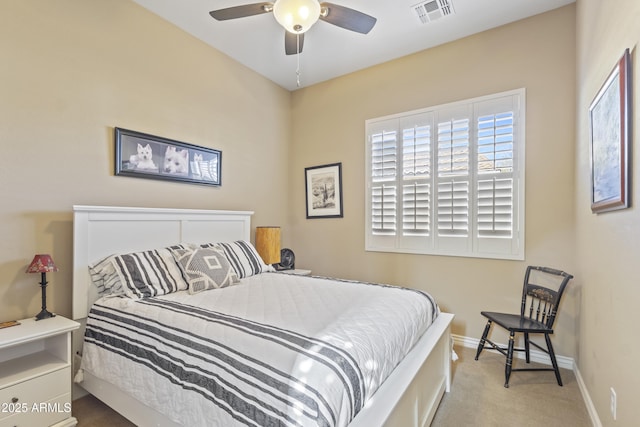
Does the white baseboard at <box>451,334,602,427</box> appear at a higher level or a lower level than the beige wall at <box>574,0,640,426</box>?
lower

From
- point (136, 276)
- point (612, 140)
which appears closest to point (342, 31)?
point (612, 140)

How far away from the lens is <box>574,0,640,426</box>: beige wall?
1.36 metres

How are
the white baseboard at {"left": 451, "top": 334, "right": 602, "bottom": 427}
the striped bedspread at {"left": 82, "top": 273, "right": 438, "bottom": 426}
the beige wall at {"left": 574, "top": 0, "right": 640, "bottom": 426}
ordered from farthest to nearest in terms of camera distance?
the white baseboard at {"left": 451, "top": 334, "right": 602, "bottom": 427} → the beige wall at {"left": 574, "top": 0, "right": 640, "bottom": 426} → the striped bedspread at {"left": 82, "top": 273, "right": 438, "bottom": 426}

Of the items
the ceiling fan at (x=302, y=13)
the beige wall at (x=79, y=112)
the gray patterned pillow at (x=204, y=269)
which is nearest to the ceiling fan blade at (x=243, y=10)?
the ceiling fan at (x=302, y=13)

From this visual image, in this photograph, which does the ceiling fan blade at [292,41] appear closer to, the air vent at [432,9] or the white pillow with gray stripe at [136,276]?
the air vent at [432,9]

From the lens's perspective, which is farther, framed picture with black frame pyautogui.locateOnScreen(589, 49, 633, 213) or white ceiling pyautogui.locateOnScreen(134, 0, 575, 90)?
white ceiling pyautogui.locateOnScreen(134, 0, 575, 90)

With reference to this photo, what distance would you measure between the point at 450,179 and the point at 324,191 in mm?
1570

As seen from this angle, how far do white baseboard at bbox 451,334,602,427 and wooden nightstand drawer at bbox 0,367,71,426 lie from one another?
3.19m

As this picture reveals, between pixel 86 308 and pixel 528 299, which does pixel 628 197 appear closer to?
pixel 528 299

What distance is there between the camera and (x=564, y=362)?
262cm

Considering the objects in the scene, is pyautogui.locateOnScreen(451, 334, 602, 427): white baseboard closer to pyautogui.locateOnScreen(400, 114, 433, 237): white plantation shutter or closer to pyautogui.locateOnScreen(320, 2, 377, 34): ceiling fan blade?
pyautogui.locateOnScreen(400, 114, 433, 237): white plantation shutter

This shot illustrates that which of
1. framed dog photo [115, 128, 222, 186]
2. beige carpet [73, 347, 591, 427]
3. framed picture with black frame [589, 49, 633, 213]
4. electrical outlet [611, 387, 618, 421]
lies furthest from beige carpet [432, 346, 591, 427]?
framed dog photo [115, 128, 222, 186]

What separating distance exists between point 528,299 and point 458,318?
0.66 meters

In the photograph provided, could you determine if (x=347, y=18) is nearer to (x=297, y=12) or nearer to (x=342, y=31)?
(x=297, y=12)
